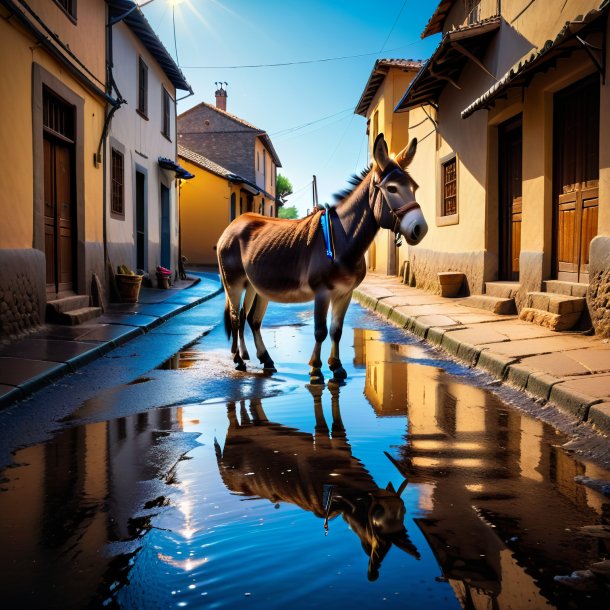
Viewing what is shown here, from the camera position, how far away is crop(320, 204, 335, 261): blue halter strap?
19.1 ft

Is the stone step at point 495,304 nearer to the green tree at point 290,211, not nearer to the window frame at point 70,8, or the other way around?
the window frame at point 70,8

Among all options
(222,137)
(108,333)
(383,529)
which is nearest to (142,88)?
(108,333)

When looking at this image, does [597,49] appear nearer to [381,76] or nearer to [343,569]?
[343,569]

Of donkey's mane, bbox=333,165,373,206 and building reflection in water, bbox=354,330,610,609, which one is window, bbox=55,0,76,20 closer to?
donkey's mane, bbox=333,165,373,206

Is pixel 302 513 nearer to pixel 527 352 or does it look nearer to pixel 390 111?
pixel 527 352

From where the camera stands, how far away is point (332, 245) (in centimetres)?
586

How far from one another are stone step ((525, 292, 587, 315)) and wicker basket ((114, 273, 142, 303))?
7637 mm

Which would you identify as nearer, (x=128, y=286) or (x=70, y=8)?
(x=70, y=8)

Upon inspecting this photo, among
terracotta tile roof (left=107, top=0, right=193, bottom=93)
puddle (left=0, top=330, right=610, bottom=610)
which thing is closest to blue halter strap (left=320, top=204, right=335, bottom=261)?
puddle (left=0, top=330, right=610, bottom=610)

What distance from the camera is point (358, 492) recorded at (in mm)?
2979

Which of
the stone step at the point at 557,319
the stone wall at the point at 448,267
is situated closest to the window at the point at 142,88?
the stone wall at the point at 448,267

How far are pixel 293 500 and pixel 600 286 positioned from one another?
18.9 ft

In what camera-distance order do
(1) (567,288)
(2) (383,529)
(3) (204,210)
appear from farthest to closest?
1. (3) (204,210)
2. (1) (567,288)
3. (2) (383,529)

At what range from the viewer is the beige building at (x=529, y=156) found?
7.80 metres
